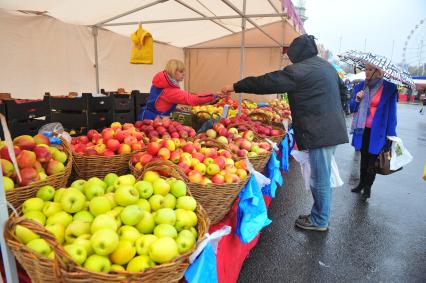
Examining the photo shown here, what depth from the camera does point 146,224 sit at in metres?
1.32

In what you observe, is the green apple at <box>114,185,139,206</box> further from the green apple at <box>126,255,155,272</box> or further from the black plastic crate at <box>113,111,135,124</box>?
the black plastic crate at <box>113,111,135,124</box>

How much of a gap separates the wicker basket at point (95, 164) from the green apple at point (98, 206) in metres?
0.66

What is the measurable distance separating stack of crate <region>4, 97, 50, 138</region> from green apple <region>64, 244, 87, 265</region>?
3.53 metres

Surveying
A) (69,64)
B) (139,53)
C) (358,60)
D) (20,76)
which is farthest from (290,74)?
(69,64)

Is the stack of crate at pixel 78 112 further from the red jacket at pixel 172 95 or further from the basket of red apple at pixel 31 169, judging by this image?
the basket of red apple at pixel 31 169

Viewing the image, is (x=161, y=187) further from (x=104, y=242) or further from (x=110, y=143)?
(x=110, y=143)

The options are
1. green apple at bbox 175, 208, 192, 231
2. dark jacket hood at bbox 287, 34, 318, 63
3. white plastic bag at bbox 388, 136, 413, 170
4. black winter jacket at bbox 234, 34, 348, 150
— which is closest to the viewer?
green apple at bbox 175, 208, 192, 231

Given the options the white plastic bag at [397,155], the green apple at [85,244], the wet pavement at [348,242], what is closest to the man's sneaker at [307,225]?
the wet pavement at [348,242]

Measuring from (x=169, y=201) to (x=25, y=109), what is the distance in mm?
3578

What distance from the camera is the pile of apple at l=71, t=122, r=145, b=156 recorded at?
2.13 meters

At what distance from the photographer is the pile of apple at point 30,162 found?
1476 mm

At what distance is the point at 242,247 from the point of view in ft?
8.17

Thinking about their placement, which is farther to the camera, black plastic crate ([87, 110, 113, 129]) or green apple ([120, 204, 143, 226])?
black plastic crate ([87, 110, 113, 129])

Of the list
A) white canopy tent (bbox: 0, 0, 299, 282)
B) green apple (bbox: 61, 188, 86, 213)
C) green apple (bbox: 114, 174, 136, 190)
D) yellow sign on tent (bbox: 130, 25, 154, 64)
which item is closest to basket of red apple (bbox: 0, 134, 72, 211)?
green apple (bbox: 61, 188, 86, 213)
